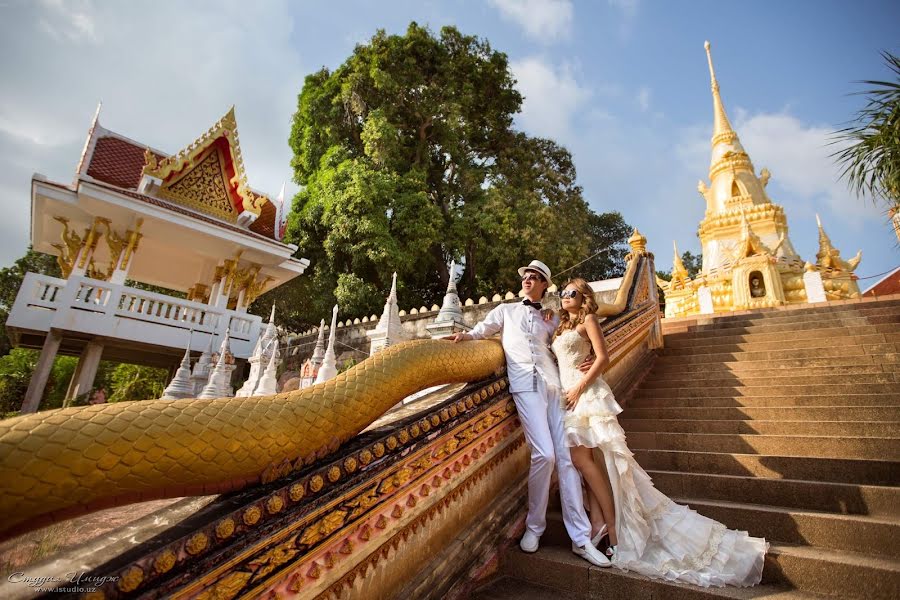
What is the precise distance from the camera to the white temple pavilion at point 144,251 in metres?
8.82

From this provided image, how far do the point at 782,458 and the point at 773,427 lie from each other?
31.6 inches

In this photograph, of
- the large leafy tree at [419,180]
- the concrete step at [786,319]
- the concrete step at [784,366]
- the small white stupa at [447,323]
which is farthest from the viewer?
the large leafy tree at [419,180]

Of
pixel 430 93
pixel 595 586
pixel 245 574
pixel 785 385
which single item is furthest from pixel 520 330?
pixel 430 93

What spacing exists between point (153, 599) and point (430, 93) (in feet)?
64.6

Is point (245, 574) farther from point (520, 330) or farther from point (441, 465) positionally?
point (520, 330)

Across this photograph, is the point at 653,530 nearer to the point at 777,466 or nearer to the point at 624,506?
the point at 624,506

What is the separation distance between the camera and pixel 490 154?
19.5 m

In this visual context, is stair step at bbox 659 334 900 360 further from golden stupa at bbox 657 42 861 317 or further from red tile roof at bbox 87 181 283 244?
red tile roof at bbox 87 181 283 244

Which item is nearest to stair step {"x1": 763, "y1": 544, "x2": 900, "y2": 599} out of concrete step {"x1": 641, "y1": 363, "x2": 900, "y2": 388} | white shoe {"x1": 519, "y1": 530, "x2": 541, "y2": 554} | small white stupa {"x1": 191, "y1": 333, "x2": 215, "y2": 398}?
white shoe {"x1": 519, "y1": 530, "x2": 541, "y2": 554}

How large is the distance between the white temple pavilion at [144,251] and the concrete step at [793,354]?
32.6 ft

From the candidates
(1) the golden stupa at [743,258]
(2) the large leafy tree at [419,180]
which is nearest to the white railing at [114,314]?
(2) the large leafy tree at [419,180]

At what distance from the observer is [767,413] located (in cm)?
394

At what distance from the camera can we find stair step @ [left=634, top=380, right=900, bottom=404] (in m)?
4.03

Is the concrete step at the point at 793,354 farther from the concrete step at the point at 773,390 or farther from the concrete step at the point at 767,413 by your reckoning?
the concrete step at the point at 767,413
